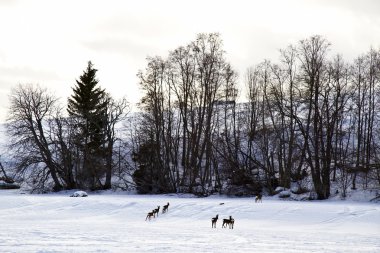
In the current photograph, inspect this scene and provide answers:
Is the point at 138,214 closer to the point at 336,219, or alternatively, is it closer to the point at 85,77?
the point at 336,219

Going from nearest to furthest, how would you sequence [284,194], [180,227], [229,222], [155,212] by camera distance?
[180,227] < [229,222] < [155,212] < [284,194]

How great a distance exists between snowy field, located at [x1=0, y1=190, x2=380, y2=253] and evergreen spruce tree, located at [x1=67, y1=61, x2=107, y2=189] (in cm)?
1609

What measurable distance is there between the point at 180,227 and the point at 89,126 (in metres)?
33.6

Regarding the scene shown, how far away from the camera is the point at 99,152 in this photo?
1998 inches

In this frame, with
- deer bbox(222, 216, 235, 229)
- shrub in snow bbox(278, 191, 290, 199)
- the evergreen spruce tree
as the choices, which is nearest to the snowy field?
deer bbox(222, 216, 235, 229)

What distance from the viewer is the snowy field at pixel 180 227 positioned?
12.6 meters

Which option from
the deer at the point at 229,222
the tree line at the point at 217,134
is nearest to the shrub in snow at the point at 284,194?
the tree line at the point at 217,134

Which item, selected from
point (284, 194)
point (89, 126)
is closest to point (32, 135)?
point (89, 126)

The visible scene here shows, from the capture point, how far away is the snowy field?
12.6 m

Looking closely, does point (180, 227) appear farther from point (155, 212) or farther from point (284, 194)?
point (284, 194)

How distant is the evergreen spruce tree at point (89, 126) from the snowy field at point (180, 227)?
1609cm

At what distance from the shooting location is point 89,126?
5191 centimetres

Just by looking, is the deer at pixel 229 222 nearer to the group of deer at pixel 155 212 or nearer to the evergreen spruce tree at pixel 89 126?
the group of deer at pixel 155 212

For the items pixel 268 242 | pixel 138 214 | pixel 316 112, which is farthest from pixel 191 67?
pixel 268 242
